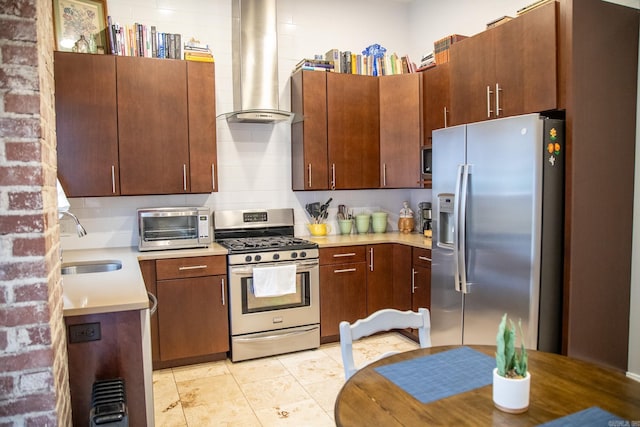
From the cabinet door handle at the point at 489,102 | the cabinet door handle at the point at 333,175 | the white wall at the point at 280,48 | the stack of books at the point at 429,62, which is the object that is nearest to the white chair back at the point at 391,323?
the cabinet door handle at the point at 489,102

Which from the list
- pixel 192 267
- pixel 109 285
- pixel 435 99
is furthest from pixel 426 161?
pixel 109 285

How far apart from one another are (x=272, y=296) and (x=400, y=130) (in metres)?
1.92

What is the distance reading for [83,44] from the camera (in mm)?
3535

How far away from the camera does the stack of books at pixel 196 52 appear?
3819mm

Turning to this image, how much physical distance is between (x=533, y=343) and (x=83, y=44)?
12.2 feet

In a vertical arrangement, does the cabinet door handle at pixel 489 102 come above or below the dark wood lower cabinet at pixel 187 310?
above

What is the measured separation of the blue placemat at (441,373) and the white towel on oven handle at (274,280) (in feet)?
7.06

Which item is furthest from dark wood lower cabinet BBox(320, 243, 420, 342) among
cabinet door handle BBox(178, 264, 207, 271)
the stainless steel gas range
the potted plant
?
the potted plant

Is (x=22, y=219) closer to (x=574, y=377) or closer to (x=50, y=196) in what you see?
(x=50, y=196)

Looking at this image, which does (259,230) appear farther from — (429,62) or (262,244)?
(429,62)

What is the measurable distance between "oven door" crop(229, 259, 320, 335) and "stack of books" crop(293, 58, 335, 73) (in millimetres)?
1737

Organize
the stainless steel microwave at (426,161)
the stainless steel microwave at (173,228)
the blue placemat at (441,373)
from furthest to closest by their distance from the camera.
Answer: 1. the stainless steel microwave at (426,161)
2. the stainless steel microwave at (173,228)
3. the blue placemat at (441,373)

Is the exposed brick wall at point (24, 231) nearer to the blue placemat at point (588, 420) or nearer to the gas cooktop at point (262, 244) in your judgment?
the blue placemat at point (588, 420)

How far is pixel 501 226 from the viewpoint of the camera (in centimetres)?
287
